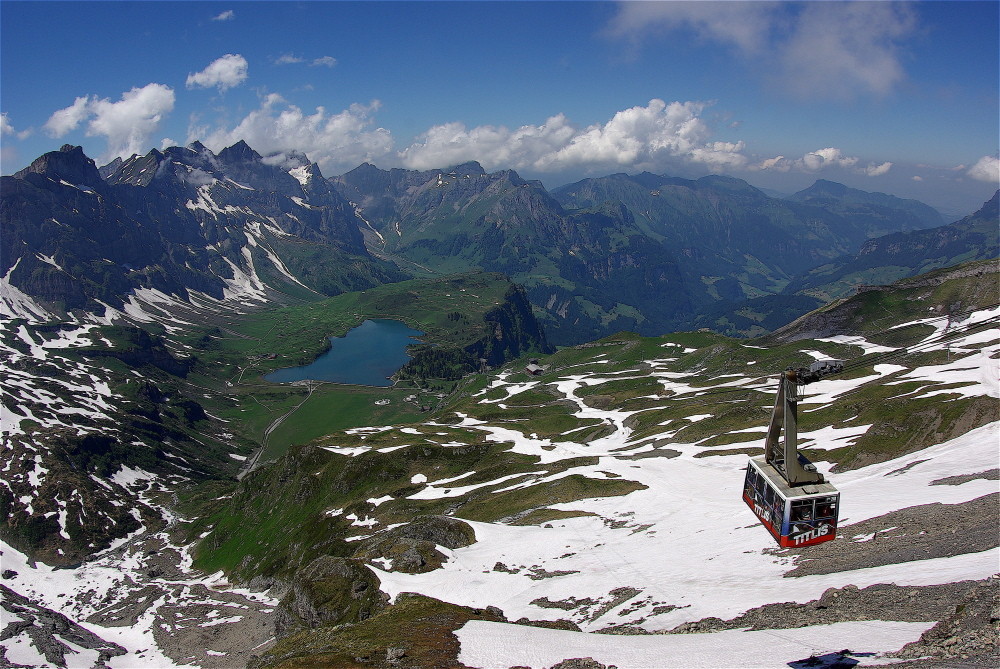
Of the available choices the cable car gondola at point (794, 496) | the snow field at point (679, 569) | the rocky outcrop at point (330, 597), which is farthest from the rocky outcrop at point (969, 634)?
the rocky outcrop at point (330, 597)

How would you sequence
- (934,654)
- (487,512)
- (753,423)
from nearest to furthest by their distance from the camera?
(934,654) → (487,512) → (753,423)

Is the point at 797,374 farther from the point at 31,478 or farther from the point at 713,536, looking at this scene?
the point at 31,478

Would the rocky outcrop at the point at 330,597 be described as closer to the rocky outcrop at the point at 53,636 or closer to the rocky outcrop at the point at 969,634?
the rocky outcrop at the point at 53,636

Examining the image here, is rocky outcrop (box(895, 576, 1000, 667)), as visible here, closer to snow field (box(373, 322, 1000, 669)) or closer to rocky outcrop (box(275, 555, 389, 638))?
snow field (box(373, 322, 1000, 669))

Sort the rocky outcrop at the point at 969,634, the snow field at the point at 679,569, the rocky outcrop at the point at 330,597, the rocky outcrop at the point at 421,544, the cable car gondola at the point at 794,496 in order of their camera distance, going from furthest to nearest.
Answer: the rocky outcrop at the point at 421,544
the rocky outcrop at the point at 330,597
the cable car gondola at the point at 794,496
the snow field at the point at 679,569
the rocky outcrop at the point at 969,634

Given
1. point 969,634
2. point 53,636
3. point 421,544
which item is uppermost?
point 969,634

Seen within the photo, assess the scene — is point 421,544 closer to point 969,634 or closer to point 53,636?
point 969,634

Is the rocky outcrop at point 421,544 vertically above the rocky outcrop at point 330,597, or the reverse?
the rocky outcrop at point 421,544

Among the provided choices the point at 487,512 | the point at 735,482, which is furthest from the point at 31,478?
the point at 735,482

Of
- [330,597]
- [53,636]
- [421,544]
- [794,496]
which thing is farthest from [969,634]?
[53,636]

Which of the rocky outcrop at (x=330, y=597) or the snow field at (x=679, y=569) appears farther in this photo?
the rocky outcrop at (x=330, y=597)

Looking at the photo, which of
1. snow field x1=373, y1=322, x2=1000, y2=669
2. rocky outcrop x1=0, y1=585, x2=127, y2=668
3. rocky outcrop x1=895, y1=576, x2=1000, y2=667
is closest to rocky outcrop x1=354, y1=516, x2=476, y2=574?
snow field x1=373, y1=322, x2=1000, y2=669
